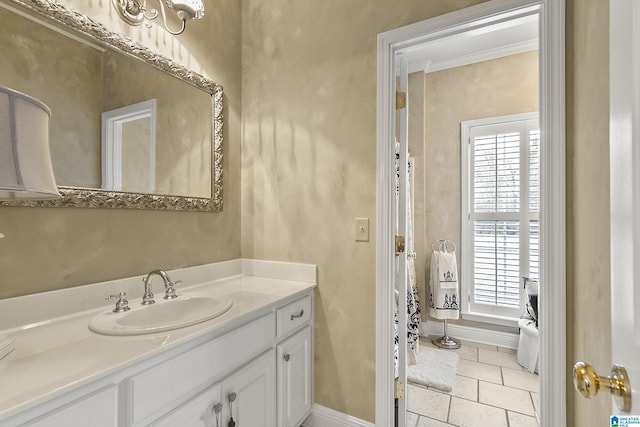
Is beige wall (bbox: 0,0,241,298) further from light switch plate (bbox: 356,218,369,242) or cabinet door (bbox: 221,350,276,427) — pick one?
light switch plate (bbox: 356,218,369,242)

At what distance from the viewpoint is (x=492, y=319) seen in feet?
9.77

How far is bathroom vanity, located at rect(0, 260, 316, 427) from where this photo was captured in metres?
0.76

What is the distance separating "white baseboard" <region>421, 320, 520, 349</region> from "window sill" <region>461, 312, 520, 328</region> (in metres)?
0.09

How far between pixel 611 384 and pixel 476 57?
3193 mm

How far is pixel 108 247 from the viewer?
4.49 ft

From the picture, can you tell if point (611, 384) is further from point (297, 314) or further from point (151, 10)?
point (151, 10)

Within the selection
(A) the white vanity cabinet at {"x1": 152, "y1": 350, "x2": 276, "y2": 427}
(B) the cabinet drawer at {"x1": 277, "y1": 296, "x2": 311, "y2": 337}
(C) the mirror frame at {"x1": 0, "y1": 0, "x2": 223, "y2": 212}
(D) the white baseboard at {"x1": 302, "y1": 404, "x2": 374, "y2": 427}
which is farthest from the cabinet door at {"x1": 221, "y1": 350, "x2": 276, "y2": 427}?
(C) the mirror frame at {"x1": 0, "y1": 0, "x2": 223, "y2": 212}

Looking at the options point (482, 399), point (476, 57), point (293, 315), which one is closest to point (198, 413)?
point (293, 315)

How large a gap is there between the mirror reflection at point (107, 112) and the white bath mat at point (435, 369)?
2025mm

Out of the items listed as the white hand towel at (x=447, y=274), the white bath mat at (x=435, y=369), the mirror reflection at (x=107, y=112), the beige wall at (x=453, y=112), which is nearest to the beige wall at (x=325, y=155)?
the mirror reflection at (x=107, y=112)

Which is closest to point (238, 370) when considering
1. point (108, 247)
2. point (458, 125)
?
point (108, 247)

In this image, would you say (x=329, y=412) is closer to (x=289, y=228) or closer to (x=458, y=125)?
(x=289, y=228)

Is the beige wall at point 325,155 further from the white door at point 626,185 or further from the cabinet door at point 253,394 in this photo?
the white door at point 626,185

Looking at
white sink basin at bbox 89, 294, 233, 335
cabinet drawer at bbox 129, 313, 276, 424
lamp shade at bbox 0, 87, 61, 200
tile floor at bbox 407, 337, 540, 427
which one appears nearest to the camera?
lamp shade at bbox 0, 87, 61, 200
